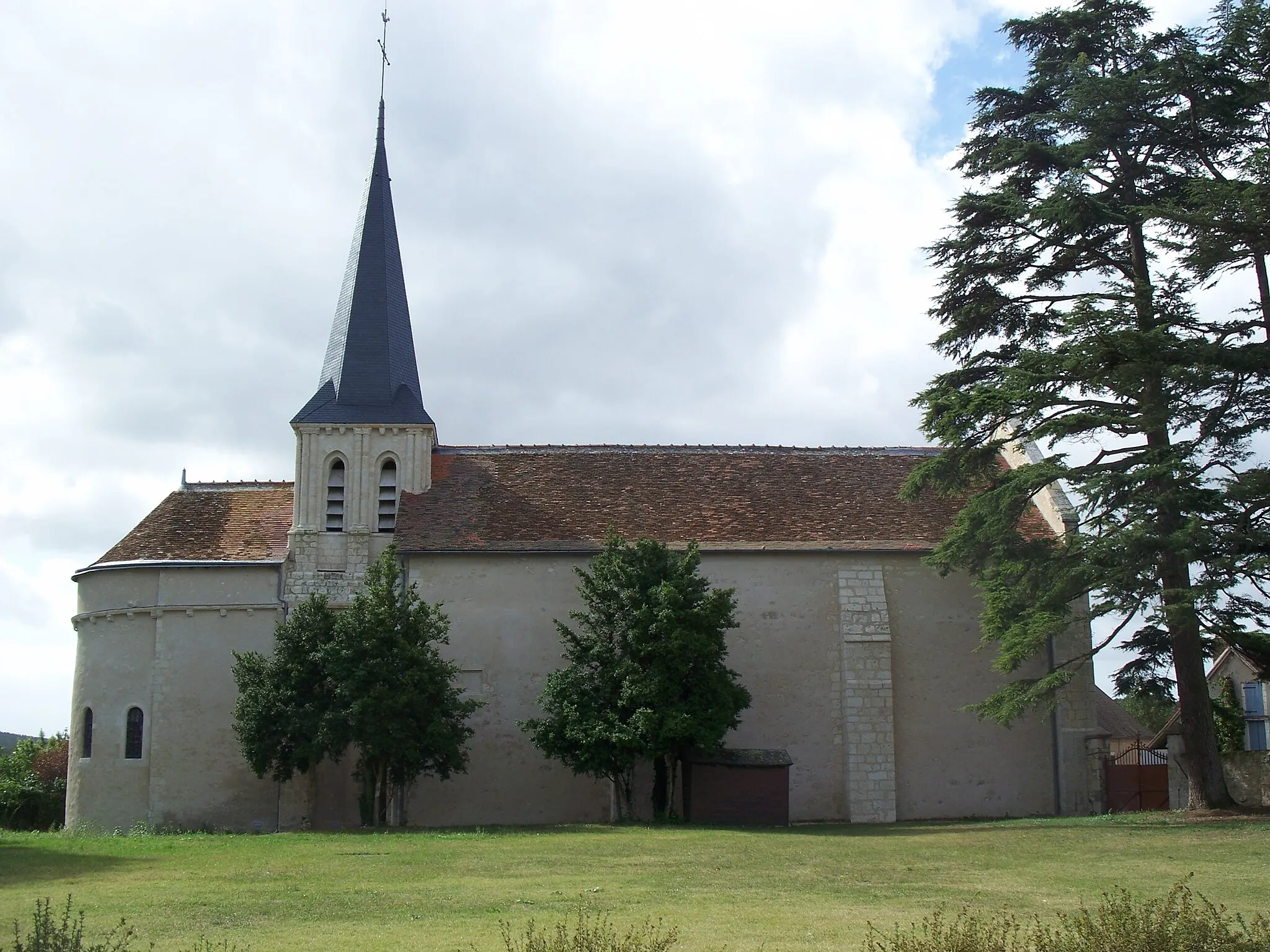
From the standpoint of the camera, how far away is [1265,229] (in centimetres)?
2167

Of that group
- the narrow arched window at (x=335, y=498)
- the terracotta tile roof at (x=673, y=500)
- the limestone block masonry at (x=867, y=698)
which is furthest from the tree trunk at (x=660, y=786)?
the narrow arched window at (x=335, y=498)

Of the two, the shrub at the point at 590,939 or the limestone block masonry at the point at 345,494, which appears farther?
the limestone block masonry at the point at 345,494

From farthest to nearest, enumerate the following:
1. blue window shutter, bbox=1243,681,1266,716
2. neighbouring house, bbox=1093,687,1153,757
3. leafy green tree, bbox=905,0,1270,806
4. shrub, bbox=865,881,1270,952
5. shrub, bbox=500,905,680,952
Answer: neighbouring house, bbox=1093,687,1153,757, blue window shutter, bbox=1243,681,1266,716, leafy green tree, bbox=905,0,1270,806, shrub, bbox=865,881,1270,952, shrub, bbox=500,905,680,952

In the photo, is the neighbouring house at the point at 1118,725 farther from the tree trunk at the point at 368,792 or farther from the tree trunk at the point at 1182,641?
the tree trunk at the point at 368,792

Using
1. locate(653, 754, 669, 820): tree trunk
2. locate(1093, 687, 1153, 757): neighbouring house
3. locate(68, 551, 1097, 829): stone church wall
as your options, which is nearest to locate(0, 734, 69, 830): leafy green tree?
locate(68, 551, 1097, 829): stone church wall

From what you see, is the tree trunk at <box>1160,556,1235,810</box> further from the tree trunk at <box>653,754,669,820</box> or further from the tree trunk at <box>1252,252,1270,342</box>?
the tree trunk at <box>653,754,669,820</box>

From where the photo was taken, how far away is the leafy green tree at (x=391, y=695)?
79.3 feet

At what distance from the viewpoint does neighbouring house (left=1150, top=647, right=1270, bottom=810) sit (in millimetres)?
29250

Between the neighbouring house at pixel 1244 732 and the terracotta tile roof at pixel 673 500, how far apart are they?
719 cm

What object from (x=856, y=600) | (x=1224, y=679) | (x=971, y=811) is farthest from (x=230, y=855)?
(x=1224, y=679)

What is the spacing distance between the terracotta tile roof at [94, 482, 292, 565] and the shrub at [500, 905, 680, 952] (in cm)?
2015

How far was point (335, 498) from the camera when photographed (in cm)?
3055

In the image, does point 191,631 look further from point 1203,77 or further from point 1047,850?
point 1203,77

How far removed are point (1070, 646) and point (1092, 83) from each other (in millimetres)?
12897
